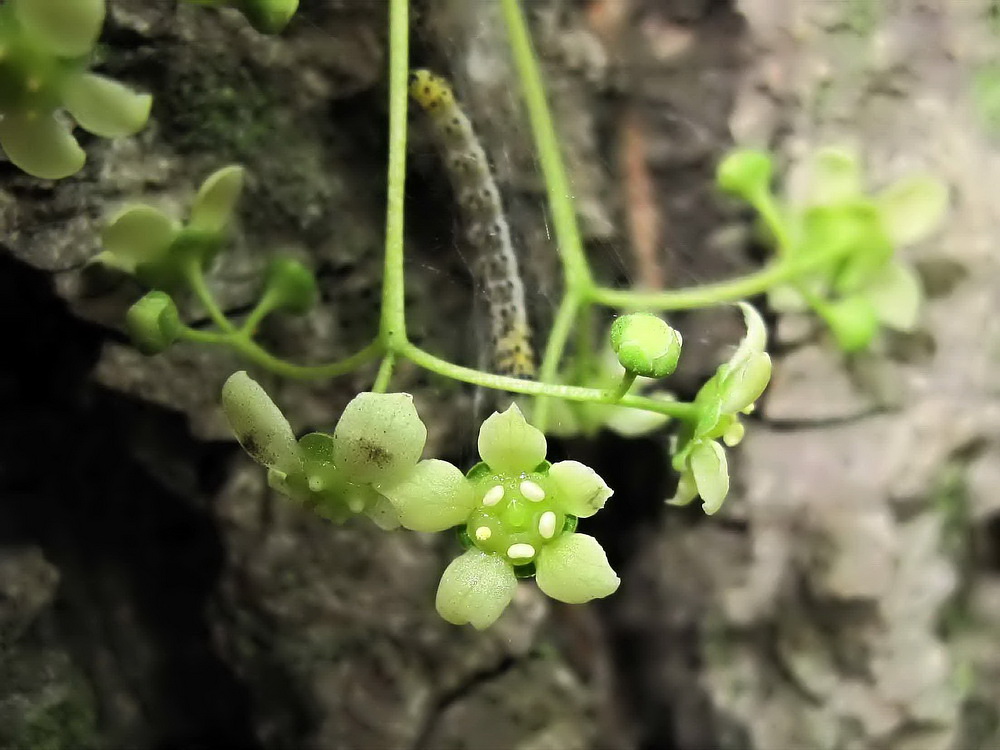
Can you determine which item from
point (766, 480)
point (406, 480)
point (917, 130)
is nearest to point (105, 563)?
point (406, 480)

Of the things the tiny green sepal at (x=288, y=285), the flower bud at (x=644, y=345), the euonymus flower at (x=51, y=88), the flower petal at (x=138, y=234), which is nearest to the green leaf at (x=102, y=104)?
the euonymus flower at (x=51, y=88)

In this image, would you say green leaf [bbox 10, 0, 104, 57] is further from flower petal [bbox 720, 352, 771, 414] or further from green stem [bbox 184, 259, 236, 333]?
flower petal [bbox 720, 352, 771, 414]

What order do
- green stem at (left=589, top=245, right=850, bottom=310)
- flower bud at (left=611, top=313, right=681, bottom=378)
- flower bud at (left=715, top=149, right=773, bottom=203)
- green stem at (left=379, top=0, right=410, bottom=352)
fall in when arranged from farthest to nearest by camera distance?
flower bud at (left=715, top=149, right=773, bottom=203)
green stem at (left=589, top=245, right=850, bottom=310)
green stem at (left=379, top=0, right=410, bottom=352)
flower bud at (left=611, top=313, right=681, bottom=378)

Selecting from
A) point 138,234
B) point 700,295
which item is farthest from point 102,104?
point 700,295

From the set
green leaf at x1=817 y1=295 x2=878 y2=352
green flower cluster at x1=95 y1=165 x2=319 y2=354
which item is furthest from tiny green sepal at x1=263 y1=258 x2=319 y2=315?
green leaf at x1=817 y1=295 x2=878 y2=352

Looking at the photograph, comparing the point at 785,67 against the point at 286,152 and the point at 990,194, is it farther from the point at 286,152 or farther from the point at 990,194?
the point at 286,152
